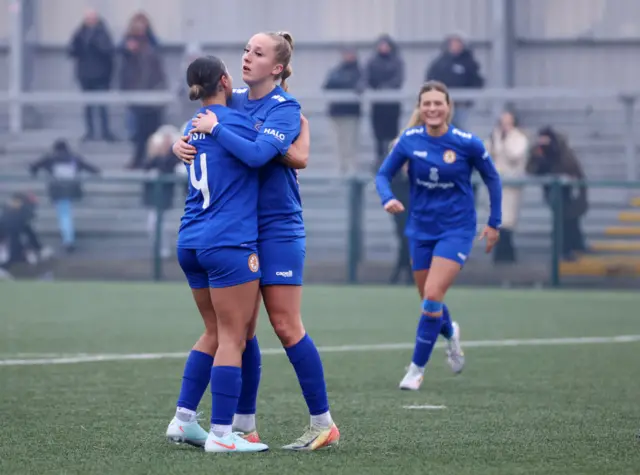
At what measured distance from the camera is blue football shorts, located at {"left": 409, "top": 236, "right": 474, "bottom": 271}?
10062 millimetres

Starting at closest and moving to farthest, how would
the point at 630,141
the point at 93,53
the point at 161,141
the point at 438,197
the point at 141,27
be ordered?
the point at 438,197 → the point at 161,141 → the point at 630,141 → the point at 141,27 → the point at 93,53

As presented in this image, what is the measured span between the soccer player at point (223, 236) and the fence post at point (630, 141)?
17339 mm

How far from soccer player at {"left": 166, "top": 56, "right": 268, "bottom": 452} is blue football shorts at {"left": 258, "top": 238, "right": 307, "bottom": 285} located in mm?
72

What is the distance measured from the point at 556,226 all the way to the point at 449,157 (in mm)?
10875

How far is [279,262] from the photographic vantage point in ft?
22.0

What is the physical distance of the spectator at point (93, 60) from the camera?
82.5 ft

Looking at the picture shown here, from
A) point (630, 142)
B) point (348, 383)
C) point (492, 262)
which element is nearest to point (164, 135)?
point (492, 262)

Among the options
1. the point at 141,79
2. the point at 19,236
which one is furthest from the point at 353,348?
the point at 141,79

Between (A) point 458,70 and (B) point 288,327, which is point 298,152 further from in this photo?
(A) point 458,70

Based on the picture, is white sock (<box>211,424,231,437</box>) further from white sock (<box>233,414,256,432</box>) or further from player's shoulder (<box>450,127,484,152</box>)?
player's shoulder (<box>450,127,484,152</box>)

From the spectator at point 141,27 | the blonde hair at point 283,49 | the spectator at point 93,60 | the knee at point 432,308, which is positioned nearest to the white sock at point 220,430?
the blonde hair at point 283,49

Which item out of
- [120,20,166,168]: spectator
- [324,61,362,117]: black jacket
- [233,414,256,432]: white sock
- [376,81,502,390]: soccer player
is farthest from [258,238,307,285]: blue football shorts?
[120,20,166,168]: spectator

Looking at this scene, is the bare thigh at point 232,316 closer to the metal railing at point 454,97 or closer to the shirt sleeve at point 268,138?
the shirt sleeve at point 268,138

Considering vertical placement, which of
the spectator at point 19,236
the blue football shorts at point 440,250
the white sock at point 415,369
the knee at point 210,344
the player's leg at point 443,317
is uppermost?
the knee at point 210,344
